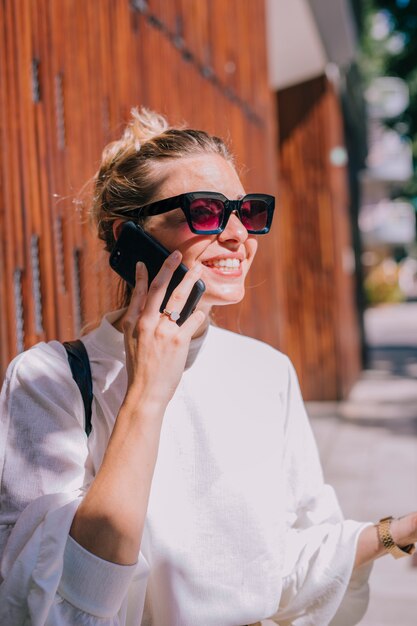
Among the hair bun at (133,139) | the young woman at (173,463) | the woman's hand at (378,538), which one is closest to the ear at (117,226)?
the young woman at (173,463)

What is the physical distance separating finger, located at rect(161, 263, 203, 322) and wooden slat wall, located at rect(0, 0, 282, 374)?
2.17 feet

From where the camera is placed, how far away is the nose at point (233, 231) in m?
1.83

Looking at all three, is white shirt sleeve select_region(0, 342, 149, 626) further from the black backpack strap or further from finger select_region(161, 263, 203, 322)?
finger select_region(161, 263, 203, 322)

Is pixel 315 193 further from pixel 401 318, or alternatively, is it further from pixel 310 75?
pixel 401 318

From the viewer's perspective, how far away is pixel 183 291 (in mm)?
1584

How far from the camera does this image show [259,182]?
21.0 ft

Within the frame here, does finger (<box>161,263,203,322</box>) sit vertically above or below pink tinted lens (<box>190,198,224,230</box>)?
below

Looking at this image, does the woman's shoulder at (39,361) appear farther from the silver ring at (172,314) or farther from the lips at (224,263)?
the lips at (224,263)

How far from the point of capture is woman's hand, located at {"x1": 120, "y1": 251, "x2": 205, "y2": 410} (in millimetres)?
1511

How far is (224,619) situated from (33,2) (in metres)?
2.08

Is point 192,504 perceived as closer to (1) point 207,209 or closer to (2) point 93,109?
(1) point 207,209

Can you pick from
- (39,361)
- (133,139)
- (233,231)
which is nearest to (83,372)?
(39,361)

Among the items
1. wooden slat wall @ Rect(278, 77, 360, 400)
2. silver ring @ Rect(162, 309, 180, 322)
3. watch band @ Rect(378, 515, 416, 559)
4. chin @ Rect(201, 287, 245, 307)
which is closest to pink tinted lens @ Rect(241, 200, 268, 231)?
chin @ Rect(201, 287, 245, 307)

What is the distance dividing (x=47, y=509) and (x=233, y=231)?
0.72 meters
